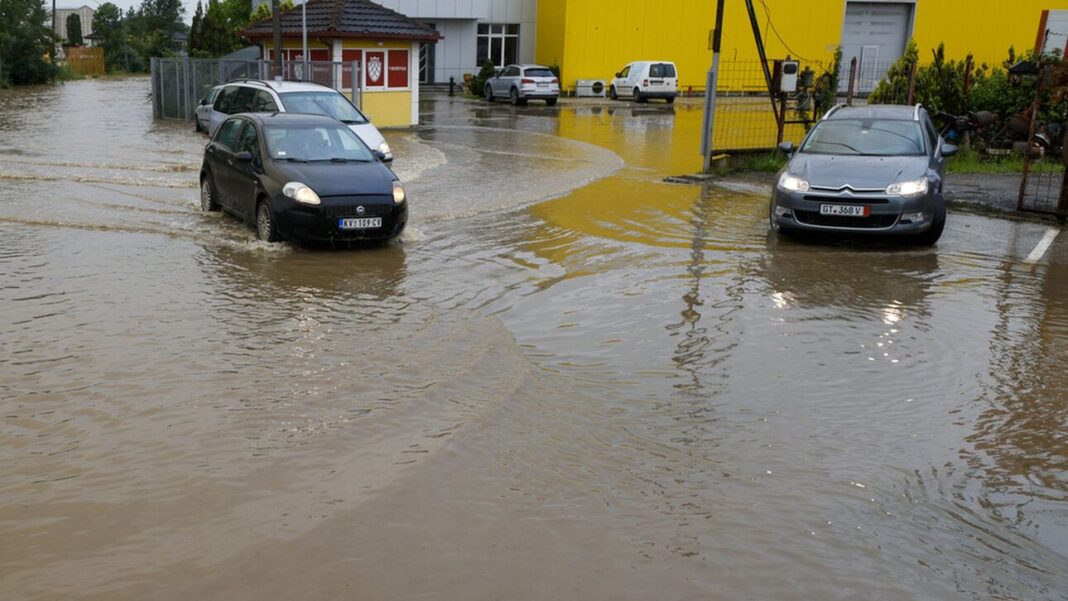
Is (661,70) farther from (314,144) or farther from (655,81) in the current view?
(314,144)

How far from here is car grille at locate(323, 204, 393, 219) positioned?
11258 millimetres

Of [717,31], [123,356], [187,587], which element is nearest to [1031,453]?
[187,587]

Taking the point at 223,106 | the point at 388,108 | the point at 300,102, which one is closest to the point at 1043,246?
the point at 300,102

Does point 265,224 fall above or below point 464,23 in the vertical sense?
below

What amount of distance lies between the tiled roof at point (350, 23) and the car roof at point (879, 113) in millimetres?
16032

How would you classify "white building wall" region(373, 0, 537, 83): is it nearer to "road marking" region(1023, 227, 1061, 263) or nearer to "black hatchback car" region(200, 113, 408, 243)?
"black hatchback car" region(200, 113, 408, 243)

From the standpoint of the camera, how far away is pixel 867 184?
39.2ft

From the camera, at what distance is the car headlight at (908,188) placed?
1184cm

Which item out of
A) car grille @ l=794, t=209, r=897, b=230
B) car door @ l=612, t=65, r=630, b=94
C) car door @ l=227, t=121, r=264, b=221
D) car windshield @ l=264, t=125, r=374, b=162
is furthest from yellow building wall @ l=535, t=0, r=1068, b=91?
car door @ l=227, t=121, r=264, b=221

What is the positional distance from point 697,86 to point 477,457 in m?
48.3

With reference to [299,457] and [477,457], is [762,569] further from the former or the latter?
[299,457]

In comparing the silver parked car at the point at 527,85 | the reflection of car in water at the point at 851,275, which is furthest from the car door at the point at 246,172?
the silver parked car at the point at 527,85

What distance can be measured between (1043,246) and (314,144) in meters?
8.86

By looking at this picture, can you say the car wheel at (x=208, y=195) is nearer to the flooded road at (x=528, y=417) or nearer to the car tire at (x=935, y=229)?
the flooded road at (x=528, y=417)
